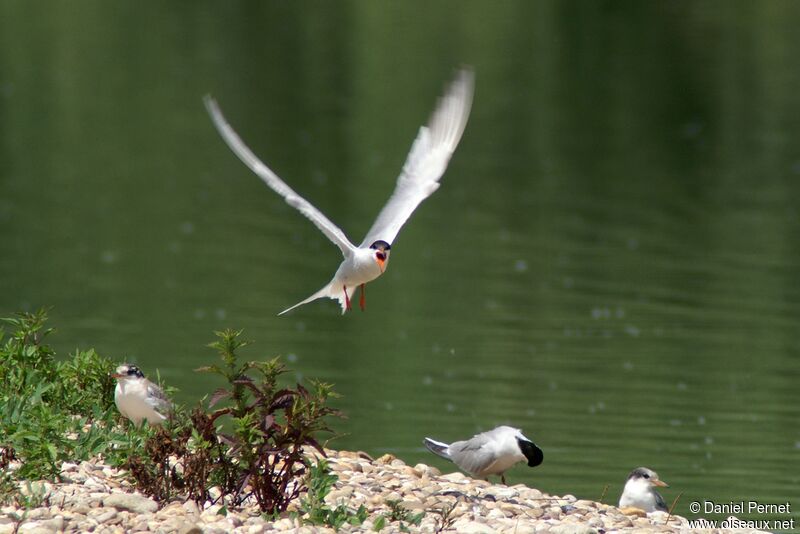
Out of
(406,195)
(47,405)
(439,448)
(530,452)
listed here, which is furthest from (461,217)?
(47,405)

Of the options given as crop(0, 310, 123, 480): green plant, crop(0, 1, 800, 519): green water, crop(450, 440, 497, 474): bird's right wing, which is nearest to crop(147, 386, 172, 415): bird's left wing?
crop(0, 310, 123, 480): green plant

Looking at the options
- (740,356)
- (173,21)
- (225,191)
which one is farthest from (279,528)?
(173,21)

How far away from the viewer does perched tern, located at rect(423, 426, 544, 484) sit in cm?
920

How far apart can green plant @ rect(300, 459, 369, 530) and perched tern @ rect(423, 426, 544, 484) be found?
8.68ft

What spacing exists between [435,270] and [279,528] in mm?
12284

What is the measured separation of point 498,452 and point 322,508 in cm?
283

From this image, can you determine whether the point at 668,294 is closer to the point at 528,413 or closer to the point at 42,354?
the point at 528,413

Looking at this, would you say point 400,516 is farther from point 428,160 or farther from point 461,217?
point 461,217

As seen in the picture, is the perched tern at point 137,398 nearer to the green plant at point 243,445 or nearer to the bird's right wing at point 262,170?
the green plant at point 243,445

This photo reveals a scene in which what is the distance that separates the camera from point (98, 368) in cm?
835

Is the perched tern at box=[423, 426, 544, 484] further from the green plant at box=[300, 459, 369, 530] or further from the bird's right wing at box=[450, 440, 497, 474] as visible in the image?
the green plant at box=[300, 459, 369, 530]

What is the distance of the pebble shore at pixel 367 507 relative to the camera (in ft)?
20.5

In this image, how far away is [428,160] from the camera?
9617mm

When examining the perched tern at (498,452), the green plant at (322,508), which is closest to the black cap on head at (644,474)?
the perched tern at (498,452)
